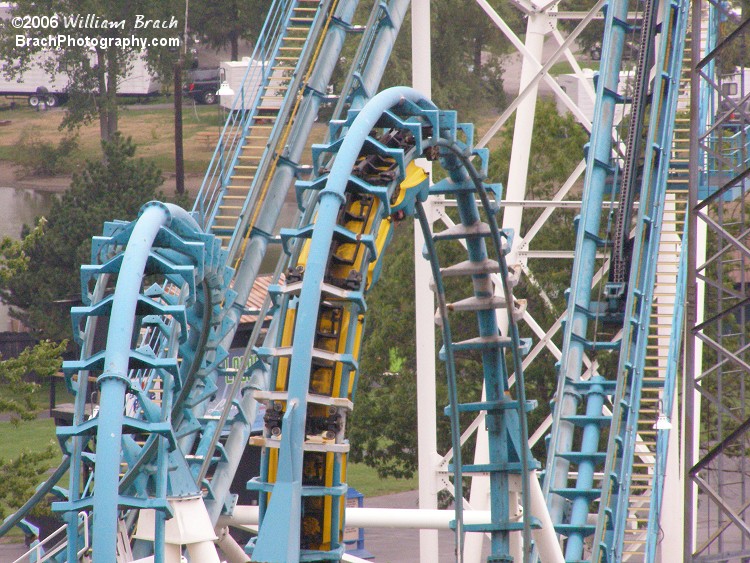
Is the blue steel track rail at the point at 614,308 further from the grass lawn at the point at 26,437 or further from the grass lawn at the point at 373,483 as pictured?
the grass lawn at the point at 26,437

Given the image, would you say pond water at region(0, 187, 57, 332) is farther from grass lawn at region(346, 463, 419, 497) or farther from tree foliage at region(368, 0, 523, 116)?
grass lawn at region(346, 463, 419, 497)

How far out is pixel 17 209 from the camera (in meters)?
55.2

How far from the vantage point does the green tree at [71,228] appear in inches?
1575

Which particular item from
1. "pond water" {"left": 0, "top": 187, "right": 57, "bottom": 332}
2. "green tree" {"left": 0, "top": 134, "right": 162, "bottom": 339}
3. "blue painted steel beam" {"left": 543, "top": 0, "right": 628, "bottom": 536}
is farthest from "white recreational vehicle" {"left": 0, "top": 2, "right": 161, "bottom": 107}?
"blue painted steel beam" {"left": 543, "top": 0, "right": 628, "bottom": 536}

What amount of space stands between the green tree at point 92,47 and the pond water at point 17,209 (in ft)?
11.1

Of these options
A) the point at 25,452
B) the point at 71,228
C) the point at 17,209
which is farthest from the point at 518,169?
the point at 17,209

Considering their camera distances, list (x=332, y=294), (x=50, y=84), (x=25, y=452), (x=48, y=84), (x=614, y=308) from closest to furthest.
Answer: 1. (x=332, y=294)
2. (x=614, y=308)
3. (x=25, y=452)
4. (x=50, y=84)
5. (x=48, y=84)

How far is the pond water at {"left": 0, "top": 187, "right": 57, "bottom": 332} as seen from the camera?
172 feet

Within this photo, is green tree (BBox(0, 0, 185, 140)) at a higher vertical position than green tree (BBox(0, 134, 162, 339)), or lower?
higher

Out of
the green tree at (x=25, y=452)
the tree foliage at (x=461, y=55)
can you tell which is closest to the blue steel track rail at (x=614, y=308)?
the green tree at (x=25, y=452)

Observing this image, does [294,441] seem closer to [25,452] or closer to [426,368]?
[426,368]

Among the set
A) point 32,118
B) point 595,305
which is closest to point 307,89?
point 595,305

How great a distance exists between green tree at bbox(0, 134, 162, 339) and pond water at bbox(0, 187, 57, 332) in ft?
33.4

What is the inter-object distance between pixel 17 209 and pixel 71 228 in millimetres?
16116
